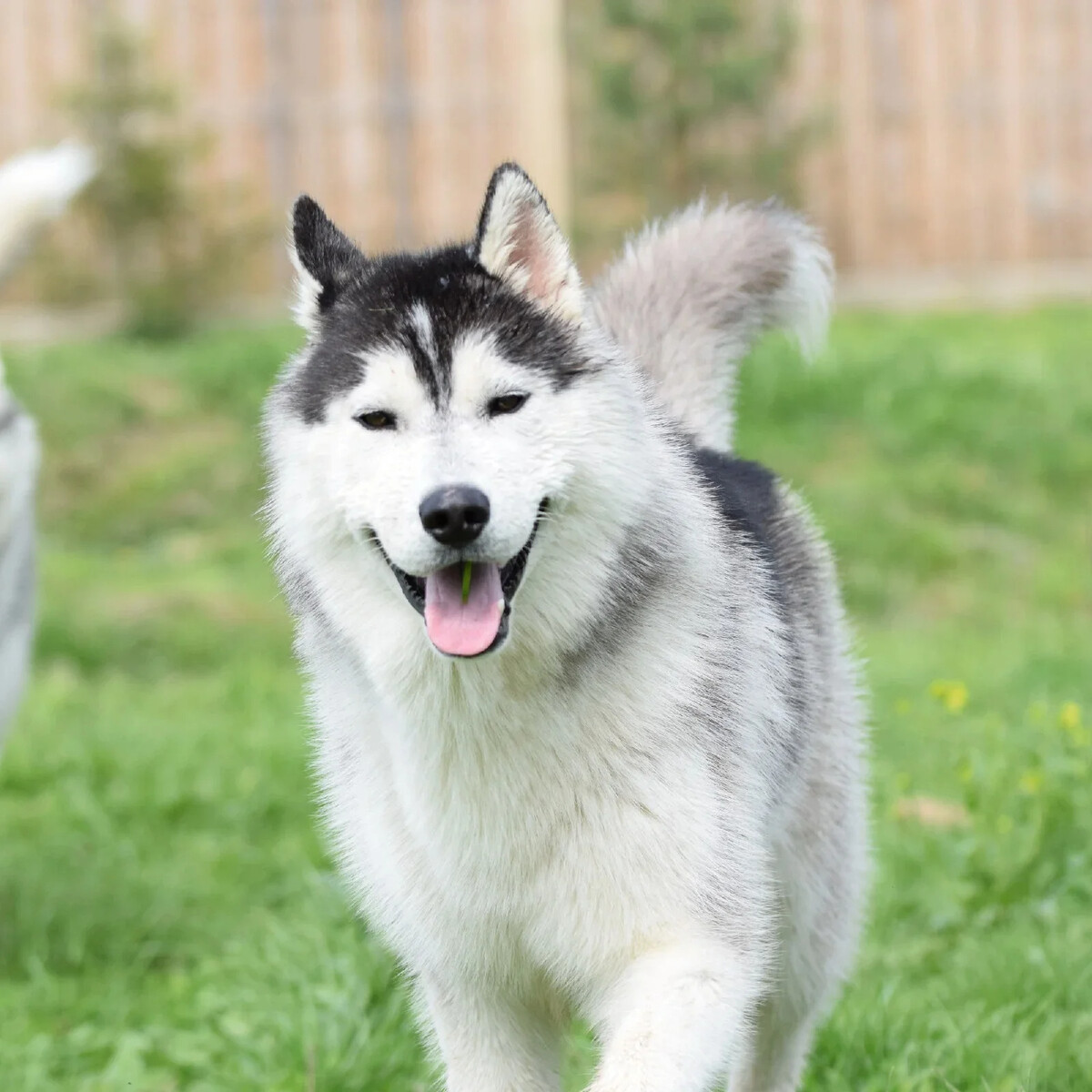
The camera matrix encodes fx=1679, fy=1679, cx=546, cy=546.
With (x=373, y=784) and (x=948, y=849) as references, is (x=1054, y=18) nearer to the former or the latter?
(x=948, y=849)

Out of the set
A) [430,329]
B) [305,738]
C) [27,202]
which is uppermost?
[27,202]

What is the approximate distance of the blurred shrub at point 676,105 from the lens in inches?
397

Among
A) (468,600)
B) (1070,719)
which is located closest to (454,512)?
(468,600)

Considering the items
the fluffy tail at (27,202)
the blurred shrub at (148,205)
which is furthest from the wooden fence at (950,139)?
the fluffy tail at (27,202)

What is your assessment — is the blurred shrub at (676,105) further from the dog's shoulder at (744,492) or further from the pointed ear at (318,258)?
the pointed ear at (318,258)

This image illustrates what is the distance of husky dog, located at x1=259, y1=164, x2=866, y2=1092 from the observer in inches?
91.4

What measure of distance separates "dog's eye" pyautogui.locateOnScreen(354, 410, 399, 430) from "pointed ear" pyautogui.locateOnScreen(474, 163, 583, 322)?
0.31m

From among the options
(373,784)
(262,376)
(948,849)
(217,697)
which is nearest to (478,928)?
(373,784)

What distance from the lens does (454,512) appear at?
7.23 ft

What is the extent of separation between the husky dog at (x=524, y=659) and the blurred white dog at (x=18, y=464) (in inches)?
72.5

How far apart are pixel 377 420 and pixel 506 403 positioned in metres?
0.18

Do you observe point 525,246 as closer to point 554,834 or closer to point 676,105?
point 554,834

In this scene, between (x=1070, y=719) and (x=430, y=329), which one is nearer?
(x=430, y=329)

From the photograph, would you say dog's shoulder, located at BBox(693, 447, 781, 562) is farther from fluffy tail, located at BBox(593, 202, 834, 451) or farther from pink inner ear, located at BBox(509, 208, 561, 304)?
pink inner ear, located at BBox(509, 208, 561, 304)
